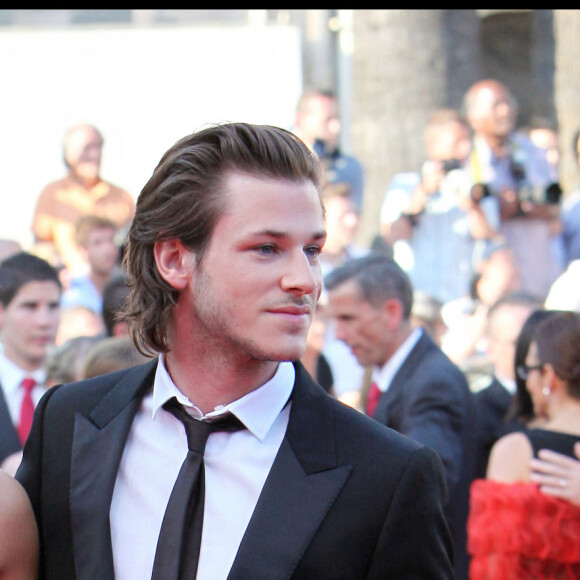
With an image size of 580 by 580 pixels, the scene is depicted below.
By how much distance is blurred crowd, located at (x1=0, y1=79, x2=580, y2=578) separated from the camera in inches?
217

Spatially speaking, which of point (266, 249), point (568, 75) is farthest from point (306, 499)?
point (568, 75)

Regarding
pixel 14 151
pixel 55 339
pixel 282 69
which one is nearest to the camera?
pixel 55 339

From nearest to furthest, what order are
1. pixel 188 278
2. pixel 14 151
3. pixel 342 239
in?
pixel 188 278 < pixel 342 239 < pixel 14 151

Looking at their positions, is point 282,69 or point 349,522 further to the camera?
point 282,69

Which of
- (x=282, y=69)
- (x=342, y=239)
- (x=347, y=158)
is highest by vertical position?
(x=282, y=69)

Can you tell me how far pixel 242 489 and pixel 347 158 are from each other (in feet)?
17.9

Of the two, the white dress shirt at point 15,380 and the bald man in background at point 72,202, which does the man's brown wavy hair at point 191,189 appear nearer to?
the white dress shirt at point 15,380

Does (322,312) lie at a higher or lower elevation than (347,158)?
lower

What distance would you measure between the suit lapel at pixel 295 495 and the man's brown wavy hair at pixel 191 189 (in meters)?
0.39

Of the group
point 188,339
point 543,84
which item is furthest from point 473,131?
point 543,84

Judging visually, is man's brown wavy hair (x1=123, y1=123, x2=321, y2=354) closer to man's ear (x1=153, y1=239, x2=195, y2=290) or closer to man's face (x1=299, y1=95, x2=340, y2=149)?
man's ear (x1=153, y1=239, x2=195, y2=290)

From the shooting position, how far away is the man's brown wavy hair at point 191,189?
238cm

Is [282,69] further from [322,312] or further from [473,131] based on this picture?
[322,312]

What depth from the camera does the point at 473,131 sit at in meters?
7.35
